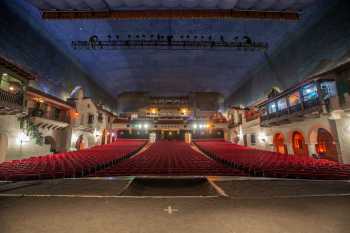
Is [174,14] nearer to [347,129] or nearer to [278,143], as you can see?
[347,129]

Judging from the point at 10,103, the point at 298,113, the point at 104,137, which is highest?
the point at 10,103

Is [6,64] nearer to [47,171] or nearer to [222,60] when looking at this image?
[47,171]

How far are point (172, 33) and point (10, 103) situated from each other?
11.0 m

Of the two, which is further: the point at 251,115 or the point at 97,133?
the point at 97,133

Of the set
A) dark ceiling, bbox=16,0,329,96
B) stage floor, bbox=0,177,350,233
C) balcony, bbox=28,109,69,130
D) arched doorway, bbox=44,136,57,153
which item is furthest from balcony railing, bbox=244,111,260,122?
arched doorway, bbox=44,136,57,153

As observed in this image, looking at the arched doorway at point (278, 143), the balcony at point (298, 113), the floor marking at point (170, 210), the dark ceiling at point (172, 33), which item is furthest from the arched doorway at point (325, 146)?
the floor marking at point (170, 210)

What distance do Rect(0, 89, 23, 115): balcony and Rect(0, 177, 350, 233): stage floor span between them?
556 centimetres

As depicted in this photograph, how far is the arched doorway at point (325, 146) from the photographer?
9.52 m

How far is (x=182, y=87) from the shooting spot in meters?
23.2

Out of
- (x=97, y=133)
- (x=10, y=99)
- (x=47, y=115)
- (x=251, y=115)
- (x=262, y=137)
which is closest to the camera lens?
(x=10, y=99)

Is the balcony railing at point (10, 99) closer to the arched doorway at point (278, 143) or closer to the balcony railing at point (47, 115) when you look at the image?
the balcony railing at point (47, 115)

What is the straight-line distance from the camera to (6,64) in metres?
7.64

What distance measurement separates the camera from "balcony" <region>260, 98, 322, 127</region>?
341 inches

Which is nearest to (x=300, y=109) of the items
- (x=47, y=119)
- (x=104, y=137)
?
(x=47, y=119)
